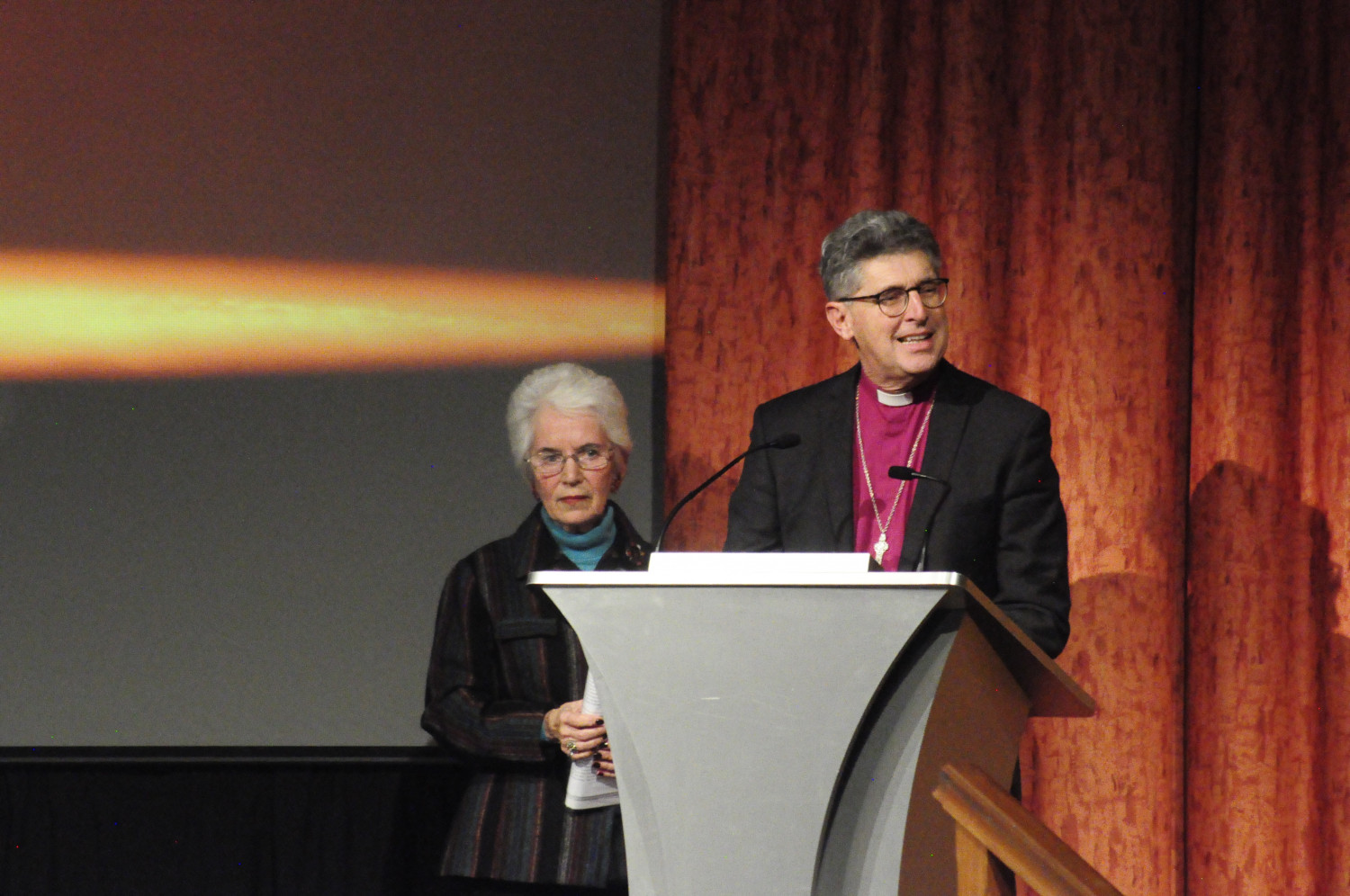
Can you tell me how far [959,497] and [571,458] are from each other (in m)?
0.79

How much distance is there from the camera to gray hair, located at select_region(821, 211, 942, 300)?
2.30 metres

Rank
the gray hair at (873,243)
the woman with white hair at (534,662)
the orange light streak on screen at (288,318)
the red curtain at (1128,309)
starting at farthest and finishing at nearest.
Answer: the orange light streak on screen at (288,318) → the red curtain at (1128,309) → the woman with white hair at (534,662) → the gray hair at (873,243)

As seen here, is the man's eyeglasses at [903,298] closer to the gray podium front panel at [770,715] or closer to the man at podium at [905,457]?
the man at podium at [905,457]

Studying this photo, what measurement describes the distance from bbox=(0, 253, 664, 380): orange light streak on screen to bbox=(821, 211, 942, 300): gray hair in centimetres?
113

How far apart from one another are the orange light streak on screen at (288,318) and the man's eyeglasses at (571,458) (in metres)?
0.70

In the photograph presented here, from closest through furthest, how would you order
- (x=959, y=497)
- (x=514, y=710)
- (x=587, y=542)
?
(x=959, y=497), (x=514, y=710), (x=587, y=542)

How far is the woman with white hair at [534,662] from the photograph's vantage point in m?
2.52

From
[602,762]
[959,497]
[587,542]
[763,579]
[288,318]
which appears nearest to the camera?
[763,579]

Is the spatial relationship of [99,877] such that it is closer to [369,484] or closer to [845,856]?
[369,484]

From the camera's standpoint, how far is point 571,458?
2.73m

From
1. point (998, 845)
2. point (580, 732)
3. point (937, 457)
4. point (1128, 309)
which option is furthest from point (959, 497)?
point (1128, 309)

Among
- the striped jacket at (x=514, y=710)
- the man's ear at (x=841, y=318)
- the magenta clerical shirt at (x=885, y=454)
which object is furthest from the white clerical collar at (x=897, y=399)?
the striped jacket at (x=514, y=710)

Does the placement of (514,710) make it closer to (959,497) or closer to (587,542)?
(587,542)

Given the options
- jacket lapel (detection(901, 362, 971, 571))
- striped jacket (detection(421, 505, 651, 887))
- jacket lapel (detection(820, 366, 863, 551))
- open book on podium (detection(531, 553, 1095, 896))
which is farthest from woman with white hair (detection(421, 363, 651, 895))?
open book on podium (detection(531, 553, 1095, 896))
